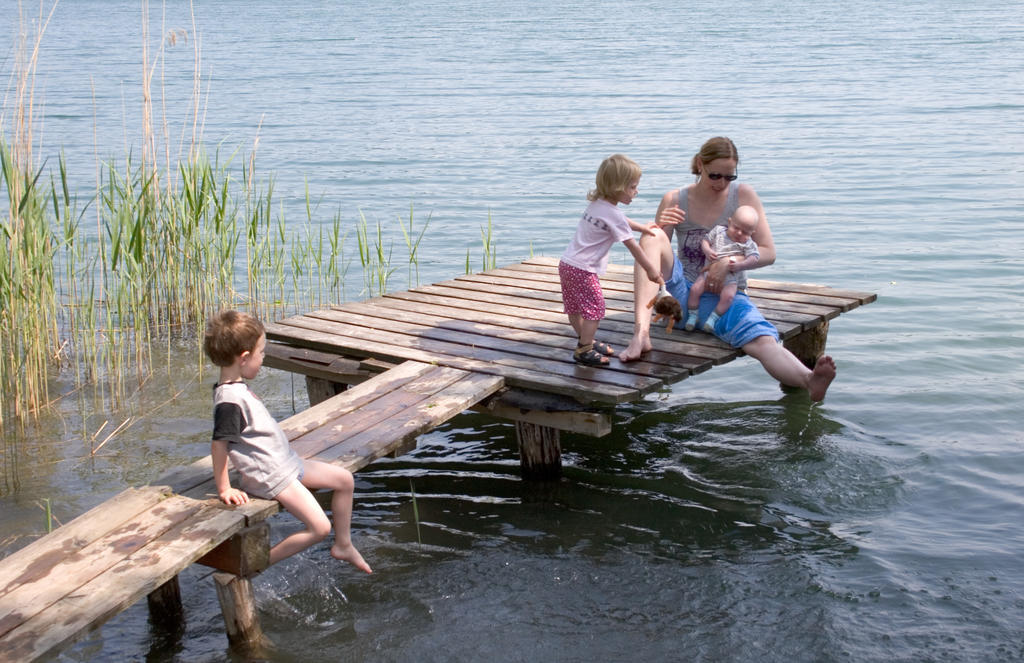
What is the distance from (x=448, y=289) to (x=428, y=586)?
2.68 metres

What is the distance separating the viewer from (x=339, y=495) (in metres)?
4.02

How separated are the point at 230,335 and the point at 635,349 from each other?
2.10m

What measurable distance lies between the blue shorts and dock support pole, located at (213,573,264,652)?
2648mm

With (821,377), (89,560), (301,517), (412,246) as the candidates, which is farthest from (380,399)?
(412,246)

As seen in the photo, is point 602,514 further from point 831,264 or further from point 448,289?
point 831,264

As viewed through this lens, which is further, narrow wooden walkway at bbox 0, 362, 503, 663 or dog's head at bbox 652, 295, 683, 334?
dog's head at bbox 652, 295, 683, 334

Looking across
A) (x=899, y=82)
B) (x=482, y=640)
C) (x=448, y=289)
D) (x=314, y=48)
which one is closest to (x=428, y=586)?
(x=482, y=640)

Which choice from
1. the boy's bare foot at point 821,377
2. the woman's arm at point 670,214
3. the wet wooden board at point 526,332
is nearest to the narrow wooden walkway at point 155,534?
the wet wooden board at point 526,332

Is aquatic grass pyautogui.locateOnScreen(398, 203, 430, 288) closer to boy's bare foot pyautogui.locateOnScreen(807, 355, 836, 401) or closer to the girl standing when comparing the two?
the girl standing

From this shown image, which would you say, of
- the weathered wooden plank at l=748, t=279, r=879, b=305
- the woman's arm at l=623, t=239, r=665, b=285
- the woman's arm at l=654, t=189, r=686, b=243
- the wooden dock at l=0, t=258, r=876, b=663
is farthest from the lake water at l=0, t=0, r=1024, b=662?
the woman's arm at l=654, t=189, r=686, b=243

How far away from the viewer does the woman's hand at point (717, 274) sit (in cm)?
538

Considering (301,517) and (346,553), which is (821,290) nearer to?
(346,553)

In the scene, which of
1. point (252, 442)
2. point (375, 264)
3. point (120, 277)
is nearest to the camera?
point (252, 442)

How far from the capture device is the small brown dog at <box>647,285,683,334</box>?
5352 mm
